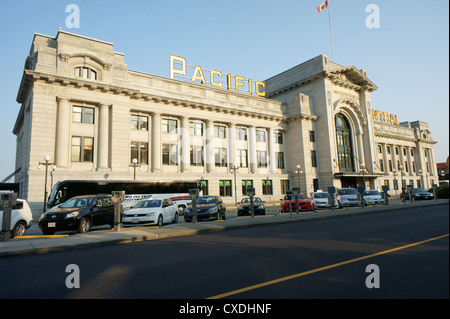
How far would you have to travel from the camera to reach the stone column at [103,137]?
3011 cm

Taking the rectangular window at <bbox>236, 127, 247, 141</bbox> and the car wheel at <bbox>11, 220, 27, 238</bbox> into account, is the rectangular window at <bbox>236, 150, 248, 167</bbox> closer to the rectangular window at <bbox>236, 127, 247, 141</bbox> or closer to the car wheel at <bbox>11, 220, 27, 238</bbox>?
the rectangular window at <bbox>236, 127, 247, 141</bbox>

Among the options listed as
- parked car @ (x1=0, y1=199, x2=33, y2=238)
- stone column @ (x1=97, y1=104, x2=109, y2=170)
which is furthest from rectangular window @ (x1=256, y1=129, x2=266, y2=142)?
parked car @ (x1=0, y1=199, x2=33, y2=238)

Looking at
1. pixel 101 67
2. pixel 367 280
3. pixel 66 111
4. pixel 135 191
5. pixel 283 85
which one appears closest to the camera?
pixel 367 280

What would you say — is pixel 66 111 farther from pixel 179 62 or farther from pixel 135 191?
pixel 179 62

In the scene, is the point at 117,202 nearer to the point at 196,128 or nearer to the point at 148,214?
the point at 148,214

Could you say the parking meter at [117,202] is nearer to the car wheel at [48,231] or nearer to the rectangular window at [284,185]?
the car wheel at [48,231]

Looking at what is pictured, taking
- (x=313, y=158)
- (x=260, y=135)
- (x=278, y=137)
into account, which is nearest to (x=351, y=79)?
(x=313, y=158)

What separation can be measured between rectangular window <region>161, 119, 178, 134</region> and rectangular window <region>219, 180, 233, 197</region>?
9.44 meters

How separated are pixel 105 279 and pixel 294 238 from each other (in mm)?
6220

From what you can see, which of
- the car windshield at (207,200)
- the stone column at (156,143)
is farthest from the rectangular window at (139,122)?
the car windshield at (207,200)

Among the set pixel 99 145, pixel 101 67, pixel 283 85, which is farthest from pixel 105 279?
pixel 283 85

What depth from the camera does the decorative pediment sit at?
162 ft

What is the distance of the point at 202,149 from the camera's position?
39.5 m

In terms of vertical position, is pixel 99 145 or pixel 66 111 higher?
pixel 66 111
